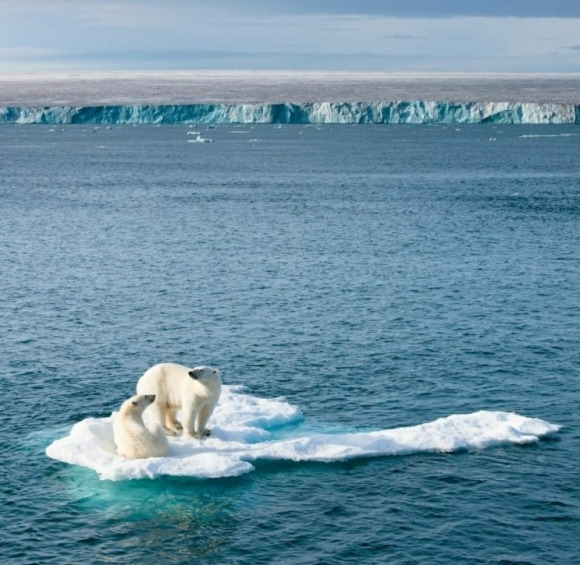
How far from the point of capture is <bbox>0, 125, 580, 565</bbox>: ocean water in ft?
91.9

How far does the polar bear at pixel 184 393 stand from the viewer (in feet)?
105

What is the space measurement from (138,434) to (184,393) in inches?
84.9

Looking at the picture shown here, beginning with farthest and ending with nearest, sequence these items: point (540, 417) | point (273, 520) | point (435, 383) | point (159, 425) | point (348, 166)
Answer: point (348, 166), point (435, 383), point (540, 417), point (159, 425), point (273, 520)

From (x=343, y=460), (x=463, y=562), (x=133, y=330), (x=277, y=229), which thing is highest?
(x=277, y=229)

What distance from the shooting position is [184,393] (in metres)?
32.4

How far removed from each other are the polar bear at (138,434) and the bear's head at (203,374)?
65.1 inches

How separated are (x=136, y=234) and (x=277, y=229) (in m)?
13.0

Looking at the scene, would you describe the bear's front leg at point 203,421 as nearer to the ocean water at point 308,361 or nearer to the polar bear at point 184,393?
the polar bear at point 184,393

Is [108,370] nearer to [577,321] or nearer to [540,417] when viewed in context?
[540,417]

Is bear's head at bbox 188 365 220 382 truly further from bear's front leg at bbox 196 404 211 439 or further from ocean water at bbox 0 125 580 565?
ocean water at bbox 0 125 580 565

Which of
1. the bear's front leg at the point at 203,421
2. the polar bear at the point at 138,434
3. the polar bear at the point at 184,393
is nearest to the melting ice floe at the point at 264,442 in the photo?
the bear's front leg at the point at 203,421

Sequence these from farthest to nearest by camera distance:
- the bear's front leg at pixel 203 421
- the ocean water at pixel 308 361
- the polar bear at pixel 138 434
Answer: the bear's front leg at pixel 203 421, the polar bear at pixel 138 434, the ocean water at pixel 308 361

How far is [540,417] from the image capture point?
3762 cm

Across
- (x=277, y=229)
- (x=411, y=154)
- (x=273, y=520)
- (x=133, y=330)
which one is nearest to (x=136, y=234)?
(x=277, y=229)
